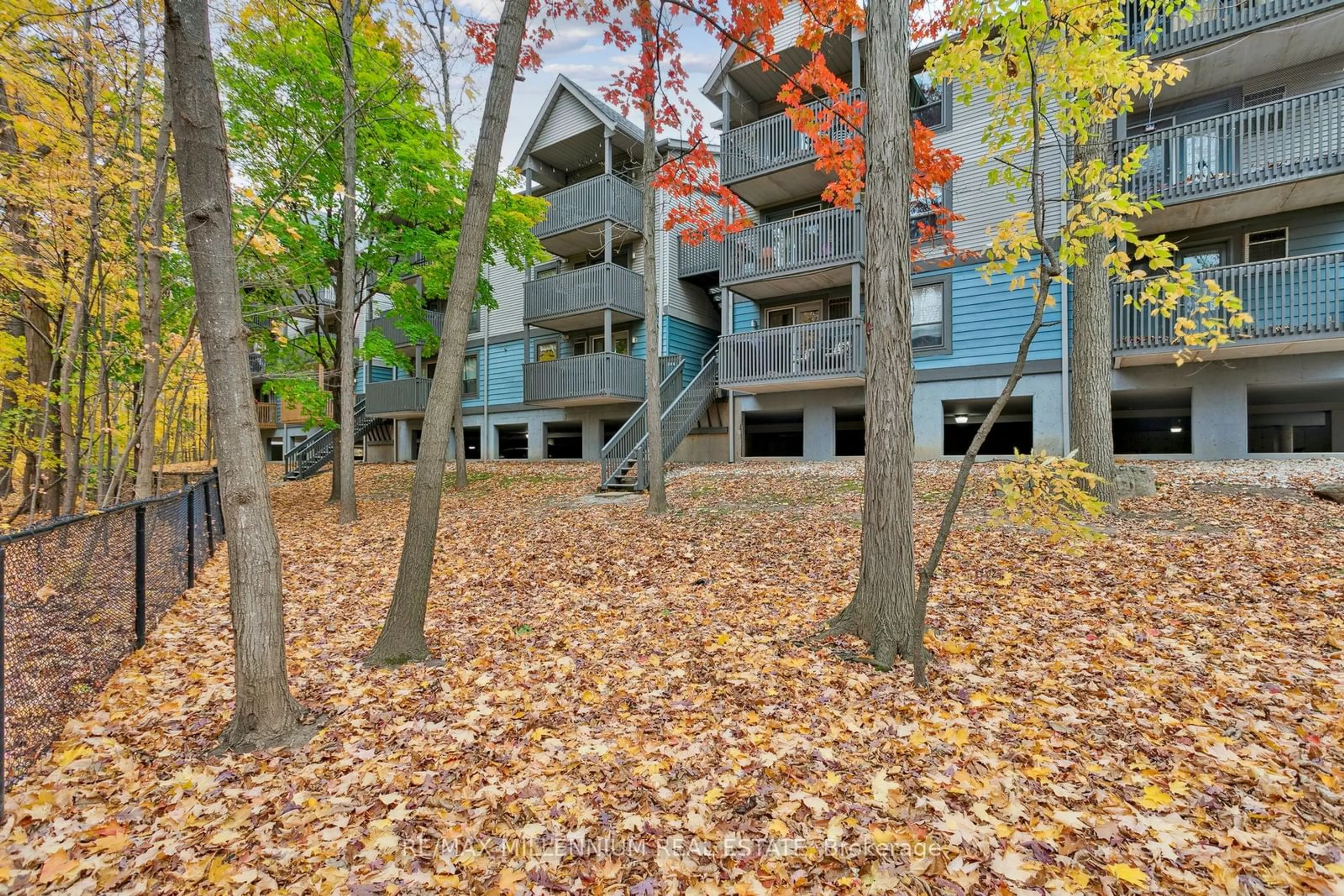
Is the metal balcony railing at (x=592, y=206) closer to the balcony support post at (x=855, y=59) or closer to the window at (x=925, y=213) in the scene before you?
the balcony support post at (x=855, y=59)

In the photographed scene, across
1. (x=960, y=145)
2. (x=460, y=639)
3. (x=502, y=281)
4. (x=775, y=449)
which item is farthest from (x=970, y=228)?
(x=502, y=281)

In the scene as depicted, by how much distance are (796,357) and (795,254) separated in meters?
2.52

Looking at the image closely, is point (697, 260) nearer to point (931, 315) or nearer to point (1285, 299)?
point (931, 315)

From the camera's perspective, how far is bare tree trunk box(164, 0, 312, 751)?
305cm

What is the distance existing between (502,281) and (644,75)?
44.8ft

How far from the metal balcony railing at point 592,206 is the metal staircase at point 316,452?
8376mm

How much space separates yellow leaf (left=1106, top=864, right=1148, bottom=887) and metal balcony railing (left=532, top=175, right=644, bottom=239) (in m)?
17.1

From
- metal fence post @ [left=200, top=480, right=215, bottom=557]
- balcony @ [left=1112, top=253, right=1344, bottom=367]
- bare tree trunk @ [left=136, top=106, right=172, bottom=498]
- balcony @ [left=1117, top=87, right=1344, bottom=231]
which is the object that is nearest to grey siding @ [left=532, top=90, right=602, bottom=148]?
bare tree trunk @ [left=136, top=106, right=172, bottom=498]

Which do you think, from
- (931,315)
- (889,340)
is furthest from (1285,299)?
(889,340)

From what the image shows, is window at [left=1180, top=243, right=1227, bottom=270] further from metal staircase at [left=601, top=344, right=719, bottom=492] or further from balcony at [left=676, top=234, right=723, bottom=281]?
balcony at [left=676, top=234, right=723, bottom=281]

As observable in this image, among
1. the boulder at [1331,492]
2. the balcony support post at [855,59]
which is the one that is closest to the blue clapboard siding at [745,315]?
the balcony support post at [855,59]

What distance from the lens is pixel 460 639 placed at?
4867 mm

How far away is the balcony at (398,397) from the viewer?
65.7 feet

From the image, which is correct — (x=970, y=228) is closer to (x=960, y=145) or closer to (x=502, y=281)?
(x=960, y=145)
